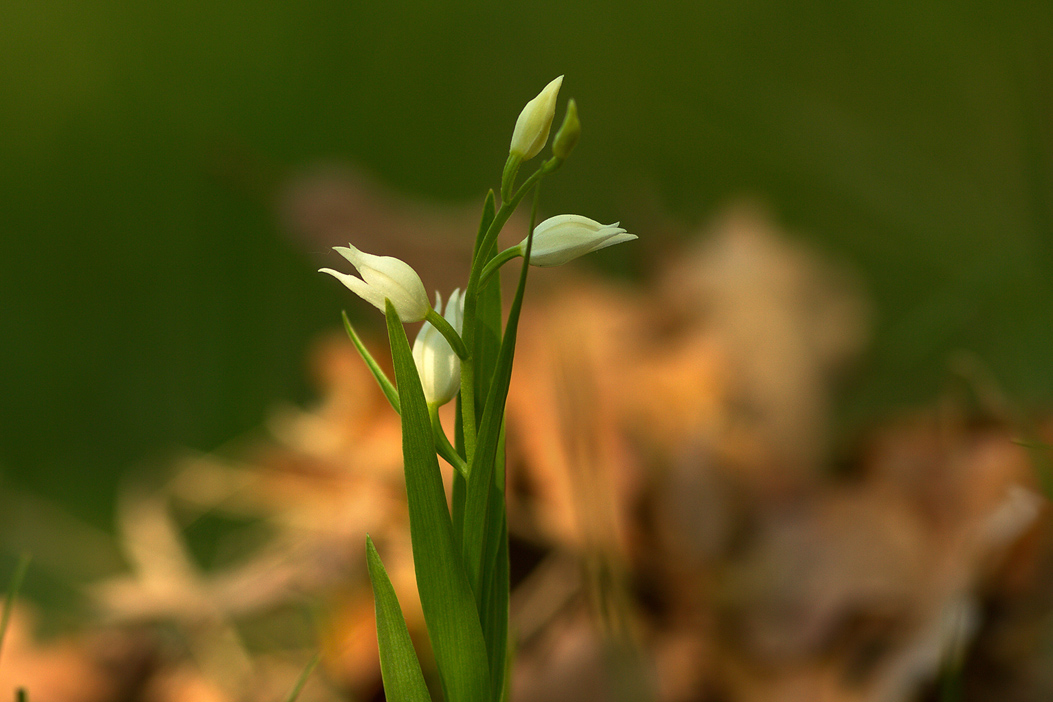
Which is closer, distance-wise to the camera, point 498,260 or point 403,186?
point 498,260

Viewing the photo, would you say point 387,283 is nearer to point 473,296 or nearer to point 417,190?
point 473,296

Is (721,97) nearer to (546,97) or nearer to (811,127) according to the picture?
(811,127)

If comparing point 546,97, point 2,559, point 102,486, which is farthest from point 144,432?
point 546,97

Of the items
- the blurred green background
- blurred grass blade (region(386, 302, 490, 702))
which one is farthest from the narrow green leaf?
the blurred green background

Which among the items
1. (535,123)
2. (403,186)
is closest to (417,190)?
(403,186)

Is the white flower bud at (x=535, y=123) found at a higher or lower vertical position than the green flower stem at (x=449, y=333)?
higher

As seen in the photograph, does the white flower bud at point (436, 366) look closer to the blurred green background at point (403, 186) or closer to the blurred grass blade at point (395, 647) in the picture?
the blurred grass blade at point (395, 647)

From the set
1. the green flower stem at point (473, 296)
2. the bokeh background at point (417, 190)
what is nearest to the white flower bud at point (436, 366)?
the green flower stem at point (473, 296)

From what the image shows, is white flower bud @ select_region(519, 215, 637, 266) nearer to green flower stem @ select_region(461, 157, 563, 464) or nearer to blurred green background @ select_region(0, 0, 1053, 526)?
green flower stem @ select_region(461, 157, 563, 464)
